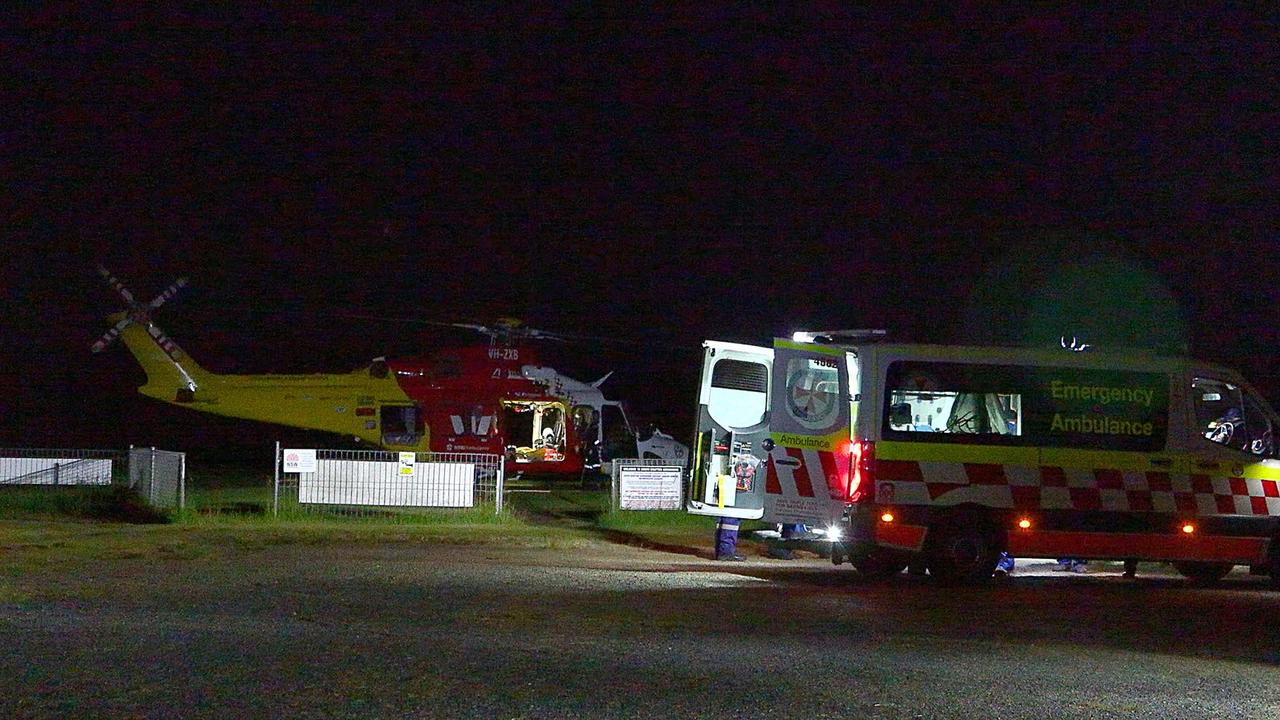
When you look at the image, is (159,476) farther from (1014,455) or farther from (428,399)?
(1014,455)

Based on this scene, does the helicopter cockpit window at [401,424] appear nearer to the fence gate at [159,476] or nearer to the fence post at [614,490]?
the fence gate at [159,476]

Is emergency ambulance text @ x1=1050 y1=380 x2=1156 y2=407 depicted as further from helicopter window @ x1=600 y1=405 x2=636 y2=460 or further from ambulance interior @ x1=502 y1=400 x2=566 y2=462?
helicopter window @ x1=600 y1=405 x2=636 y2=460

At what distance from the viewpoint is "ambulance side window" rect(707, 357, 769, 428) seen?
14.4m

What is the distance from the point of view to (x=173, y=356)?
1112 inches

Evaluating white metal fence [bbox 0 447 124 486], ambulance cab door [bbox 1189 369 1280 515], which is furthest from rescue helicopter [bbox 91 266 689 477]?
ambulance cab door [bbox 1189 369 1280 515]

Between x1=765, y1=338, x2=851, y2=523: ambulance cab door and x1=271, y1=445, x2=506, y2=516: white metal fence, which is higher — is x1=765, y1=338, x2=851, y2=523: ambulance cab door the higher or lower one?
the higher one

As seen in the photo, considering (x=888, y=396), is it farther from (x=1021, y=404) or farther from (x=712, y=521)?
(x=712, y=521)

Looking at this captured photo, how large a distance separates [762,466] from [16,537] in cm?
901

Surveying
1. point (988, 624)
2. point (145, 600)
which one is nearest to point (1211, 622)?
point (988, 624)

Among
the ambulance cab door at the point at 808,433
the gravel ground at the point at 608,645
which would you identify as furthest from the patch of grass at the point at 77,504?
the ambulance cab door at the point at 808,433

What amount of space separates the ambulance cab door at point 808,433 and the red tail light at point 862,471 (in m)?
0.16

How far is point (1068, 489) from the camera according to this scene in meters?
12.6

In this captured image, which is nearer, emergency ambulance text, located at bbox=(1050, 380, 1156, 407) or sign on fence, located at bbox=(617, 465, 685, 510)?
emergency ambulance text, located at bbox=(1050, 380, 1156, 407)

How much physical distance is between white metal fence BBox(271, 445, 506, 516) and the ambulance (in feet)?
23.9
